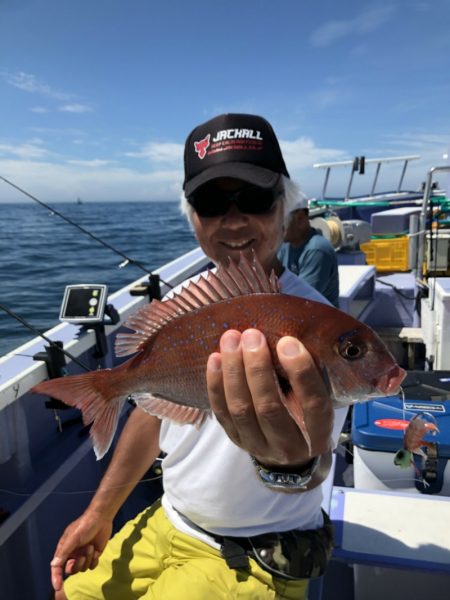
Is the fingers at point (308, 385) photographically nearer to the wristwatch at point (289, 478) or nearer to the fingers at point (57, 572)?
the wristwatch at point (289, 478)

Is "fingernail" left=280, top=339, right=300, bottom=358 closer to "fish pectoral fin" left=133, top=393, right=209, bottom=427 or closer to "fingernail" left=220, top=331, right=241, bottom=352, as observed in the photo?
"fingernail" left=220, top=331, right=241, bottom=352

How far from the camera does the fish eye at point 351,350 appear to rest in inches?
47.2

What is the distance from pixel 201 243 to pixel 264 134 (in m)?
0.56

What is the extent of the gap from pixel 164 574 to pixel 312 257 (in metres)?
3.18

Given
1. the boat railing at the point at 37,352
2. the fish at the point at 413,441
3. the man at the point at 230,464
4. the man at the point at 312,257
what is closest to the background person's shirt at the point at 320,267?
the man at the point at 312,257

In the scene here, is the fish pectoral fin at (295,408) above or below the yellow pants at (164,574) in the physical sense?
above

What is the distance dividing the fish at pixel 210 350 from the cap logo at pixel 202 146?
772 millimetres

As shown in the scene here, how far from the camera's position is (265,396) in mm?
1161

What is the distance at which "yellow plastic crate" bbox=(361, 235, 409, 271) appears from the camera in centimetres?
776

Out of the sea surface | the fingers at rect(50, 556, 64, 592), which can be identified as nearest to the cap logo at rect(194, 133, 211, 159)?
the fingers at rect(50, 556, 64, 592)

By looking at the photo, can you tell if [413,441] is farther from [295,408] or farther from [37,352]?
[37,352]

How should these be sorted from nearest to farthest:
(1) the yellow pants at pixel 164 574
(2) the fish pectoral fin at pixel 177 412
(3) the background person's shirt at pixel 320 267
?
(2) the fish pectoral fin at pixel 177 412
(1) the yellow pants at pixel 164 574
(3) the background person's shirt at pixel 320 267

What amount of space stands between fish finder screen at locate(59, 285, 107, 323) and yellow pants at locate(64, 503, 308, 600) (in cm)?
122

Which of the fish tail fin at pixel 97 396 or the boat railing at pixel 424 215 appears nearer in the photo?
the fish tail fin at pixel 97 396
